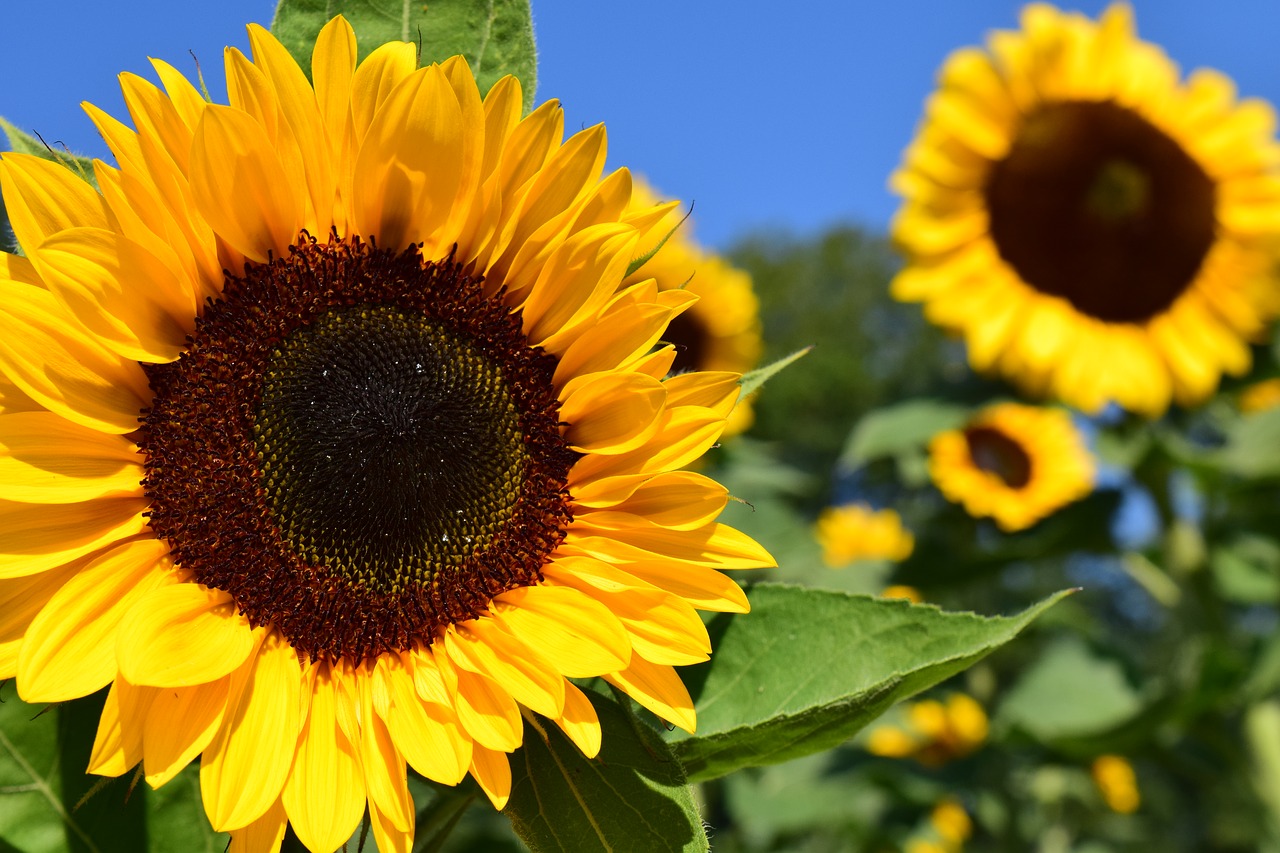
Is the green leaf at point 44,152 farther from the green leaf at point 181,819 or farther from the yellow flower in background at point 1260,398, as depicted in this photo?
the yellow flower in background at point 1260,398

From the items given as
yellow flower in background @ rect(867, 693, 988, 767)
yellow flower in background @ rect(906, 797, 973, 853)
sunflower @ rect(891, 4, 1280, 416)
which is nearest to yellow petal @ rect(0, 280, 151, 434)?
sunflower @ rect(891, 4, 1280, 416)

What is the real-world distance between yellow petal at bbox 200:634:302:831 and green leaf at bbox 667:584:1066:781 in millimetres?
465

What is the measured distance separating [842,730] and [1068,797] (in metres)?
6.96

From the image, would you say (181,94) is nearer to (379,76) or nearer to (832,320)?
(379,76)

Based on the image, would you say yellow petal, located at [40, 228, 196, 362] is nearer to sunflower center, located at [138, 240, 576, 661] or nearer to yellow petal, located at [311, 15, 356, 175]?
sunflower center, located at [138, 240, 576, 661]

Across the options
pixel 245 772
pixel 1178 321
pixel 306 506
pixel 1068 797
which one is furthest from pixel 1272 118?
pixel 1068 797

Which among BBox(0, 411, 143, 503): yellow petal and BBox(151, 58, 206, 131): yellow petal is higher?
BBox(151, 58, 206, 131): yellow petal

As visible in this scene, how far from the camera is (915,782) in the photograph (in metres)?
5.62

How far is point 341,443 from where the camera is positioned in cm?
155

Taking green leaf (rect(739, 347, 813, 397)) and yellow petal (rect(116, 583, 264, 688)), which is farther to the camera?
green leaf (rect(739, 347, 813, 397))

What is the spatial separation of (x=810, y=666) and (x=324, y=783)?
0.62m

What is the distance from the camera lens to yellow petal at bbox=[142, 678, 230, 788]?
1247 mm

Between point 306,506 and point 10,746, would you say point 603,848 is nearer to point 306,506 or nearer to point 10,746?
point 306,506

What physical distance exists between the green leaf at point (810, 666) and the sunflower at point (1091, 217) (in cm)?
261
